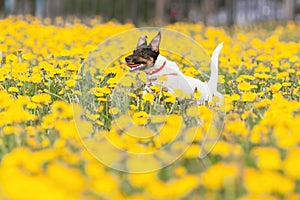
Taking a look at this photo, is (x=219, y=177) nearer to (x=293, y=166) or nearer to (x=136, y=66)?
(x=293, y=166)

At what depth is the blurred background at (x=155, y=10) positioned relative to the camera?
39.4 ft

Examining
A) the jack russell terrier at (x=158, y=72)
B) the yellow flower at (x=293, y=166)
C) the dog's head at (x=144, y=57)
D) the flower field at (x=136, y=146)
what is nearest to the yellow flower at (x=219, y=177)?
the flower field at (x=136, y=146)

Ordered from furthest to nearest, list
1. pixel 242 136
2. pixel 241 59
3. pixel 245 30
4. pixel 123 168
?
pixel 245 30 < pixel 241 59 < pixel 242 136 < pixel 123 168

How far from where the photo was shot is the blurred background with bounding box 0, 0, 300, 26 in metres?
12.0

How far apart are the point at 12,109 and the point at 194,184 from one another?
1.19m

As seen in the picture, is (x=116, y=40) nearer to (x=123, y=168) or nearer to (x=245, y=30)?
(x=123, y=168)

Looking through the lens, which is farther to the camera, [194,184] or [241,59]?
[241,59]

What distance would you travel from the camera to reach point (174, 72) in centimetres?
387

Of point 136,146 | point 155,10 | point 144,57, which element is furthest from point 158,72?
point 155,10

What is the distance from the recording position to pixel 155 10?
12.9 metres

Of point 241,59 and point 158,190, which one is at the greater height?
point 158,190

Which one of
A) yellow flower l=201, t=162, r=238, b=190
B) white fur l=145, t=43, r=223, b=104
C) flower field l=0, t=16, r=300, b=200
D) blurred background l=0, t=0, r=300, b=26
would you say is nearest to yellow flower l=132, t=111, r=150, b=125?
flower field l=0, t=16, r=300, b=200

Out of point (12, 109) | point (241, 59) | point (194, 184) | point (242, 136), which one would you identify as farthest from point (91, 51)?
point (194, 184)

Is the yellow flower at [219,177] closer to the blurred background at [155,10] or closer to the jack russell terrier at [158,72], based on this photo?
the jack russell terrier at [158,72]
